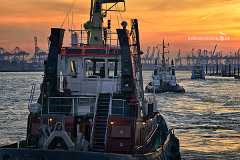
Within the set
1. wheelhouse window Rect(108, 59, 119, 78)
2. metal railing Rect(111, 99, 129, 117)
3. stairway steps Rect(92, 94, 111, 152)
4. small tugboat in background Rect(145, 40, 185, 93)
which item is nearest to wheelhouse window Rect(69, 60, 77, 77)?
wheelhouse window Rect(108, 59, 119, 78)

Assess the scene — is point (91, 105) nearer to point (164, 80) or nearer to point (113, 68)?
point (113, 68)

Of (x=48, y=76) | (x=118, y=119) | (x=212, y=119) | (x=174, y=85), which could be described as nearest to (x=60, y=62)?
(x=48, y=76)

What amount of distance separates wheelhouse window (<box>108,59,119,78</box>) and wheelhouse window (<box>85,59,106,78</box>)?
34 cm

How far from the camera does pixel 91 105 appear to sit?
69.7ft

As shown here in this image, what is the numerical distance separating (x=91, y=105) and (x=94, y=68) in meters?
2.16

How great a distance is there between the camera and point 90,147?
64.7 feet

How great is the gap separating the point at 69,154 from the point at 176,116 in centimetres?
4329

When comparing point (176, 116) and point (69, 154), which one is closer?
point (69, 154)

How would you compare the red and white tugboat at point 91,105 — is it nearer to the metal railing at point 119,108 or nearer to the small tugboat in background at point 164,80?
the metal railing at point 119,108

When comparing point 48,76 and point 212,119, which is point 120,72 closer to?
point 48,76

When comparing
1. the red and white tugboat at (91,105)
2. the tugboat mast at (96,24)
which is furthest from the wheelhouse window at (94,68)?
the tugboat mast at (96,24)

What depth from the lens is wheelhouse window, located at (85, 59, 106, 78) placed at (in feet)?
73.6

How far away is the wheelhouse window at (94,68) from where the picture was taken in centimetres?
2244

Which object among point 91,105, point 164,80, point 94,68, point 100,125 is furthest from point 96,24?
point 164,80
